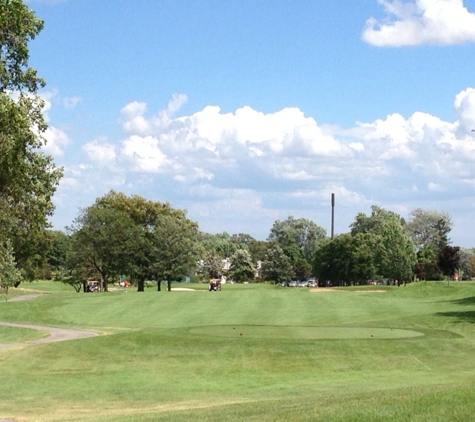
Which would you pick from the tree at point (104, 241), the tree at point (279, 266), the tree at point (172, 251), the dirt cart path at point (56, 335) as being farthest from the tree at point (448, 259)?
the dirt cart path at point (56, 335)

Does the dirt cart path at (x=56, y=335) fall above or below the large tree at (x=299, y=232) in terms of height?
below

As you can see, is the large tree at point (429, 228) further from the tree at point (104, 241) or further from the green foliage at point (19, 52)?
the green foliage at point (19, 52)

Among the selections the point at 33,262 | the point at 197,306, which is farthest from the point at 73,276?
the point at 197,306

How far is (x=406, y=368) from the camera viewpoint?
87.0 ft

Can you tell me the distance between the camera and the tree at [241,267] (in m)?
147

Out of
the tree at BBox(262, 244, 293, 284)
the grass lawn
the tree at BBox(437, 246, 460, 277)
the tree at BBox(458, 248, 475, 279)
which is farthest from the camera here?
the tree at BBox(262, 244, 293, 284)

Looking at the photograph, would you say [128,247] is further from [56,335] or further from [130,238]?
[56,335]

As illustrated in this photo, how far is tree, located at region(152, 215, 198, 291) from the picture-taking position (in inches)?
3374

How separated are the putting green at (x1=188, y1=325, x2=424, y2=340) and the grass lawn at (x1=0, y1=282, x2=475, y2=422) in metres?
0.06

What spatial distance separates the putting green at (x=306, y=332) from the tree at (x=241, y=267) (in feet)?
359

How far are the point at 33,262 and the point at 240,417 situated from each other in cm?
8119

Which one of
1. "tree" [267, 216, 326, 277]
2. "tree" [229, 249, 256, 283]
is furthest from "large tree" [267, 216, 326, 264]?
"tree" [229, 249, 256, 283]

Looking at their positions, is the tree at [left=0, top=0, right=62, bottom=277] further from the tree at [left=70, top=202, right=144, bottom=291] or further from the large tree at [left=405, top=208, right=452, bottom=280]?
the large tree at [left=405, top=208, right=452, bottom=280]

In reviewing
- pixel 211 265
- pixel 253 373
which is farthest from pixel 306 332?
pixel 211 265
